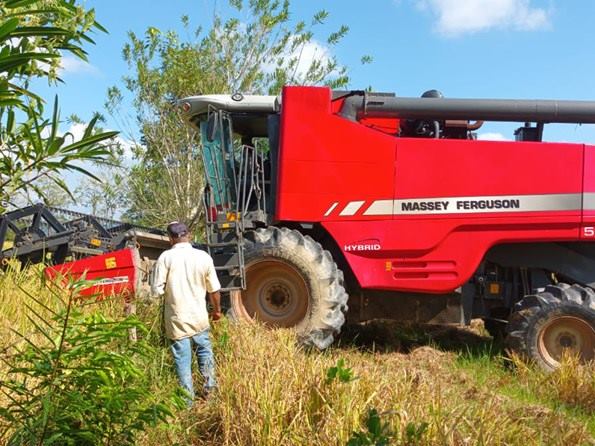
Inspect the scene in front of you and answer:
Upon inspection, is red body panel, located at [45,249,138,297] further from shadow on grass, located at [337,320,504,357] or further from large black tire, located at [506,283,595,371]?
large black tire, located at [506,283,595,371]

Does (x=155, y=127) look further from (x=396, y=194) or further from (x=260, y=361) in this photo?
(x=260, y=361)

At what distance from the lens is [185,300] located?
4.66 metres

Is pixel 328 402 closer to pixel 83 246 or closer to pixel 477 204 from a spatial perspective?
pixel 477 204

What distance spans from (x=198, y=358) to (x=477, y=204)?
3372mm

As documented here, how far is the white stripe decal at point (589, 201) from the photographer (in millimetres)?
6281

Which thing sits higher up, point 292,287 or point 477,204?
point 477,204

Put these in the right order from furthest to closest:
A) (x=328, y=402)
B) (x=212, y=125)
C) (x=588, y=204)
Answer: (x=212, y=125) < (x=588, y=204) < (x=328, y=402)

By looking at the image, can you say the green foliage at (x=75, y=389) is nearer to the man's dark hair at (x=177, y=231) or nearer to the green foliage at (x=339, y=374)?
the green foliage at (x=339, y=374)

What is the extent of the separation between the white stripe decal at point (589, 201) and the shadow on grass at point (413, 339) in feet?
6.08

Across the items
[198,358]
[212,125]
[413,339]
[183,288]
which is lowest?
[413,339]

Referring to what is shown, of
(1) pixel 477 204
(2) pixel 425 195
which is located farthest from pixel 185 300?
(1) pixel 477 204

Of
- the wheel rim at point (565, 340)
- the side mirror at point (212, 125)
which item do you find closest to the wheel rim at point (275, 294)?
the side mirror at point (212, 125)

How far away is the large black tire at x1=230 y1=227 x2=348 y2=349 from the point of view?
6078 millimetres

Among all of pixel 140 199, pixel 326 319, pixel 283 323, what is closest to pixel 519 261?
pixel 326 319
